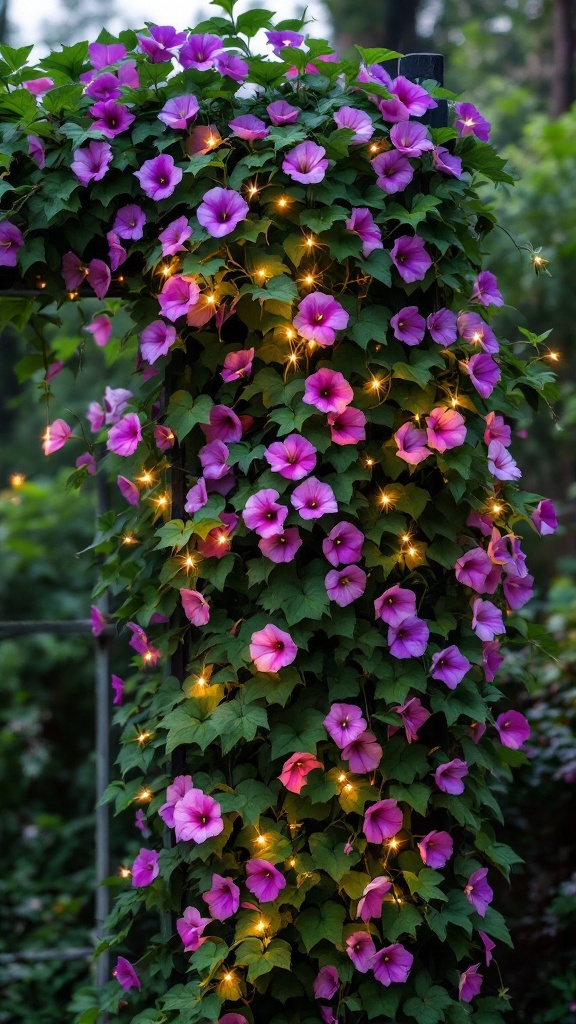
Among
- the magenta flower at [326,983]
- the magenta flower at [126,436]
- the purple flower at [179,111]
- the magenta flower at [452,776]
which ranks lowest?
the magenta flower at [326,983]

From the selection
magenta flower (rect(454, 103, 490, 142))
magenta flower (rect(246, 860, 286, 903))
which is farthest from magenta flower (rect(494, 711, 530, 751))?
magenta flower (rect(454, 103, 490, 142))

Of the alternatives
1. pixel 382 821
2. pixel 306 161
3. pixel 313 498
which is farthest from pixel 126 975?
pixel 306 161

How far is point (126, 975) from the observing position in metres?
2.03

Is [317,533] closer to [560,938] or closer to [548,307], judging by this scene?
[560,938]

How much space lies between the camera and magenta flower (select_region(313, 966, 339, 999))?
1869mm

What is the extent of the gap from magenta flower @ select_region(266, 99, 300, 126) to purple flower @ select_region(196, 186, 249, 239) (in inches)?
6.0

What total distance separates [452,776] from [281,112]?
→ 4.21 ft

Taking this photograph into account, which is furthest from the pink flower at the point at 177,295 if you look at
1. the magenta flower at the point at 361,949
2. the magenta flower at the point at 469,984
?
the magenta flower at the point at 469,984

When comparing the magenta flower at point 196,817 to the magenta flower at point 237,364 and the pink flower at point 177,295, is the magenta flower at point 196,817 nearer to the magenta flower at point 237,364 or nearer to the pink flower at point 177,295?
the magenta flower at point 237,364

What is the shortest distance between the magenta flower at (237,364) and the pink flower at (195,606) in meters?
0.41

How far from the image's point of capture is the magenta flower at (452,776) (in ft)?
6.25

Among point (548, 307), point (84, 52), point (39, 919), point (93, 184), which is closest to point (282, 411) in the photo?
point (93, 184)

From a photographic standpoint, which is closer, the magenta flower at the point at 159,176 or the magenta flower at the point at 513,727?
the magenta flower at the point at 159,176

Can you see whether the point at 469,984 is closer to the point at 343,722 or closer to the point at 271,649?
the point at 343,722
